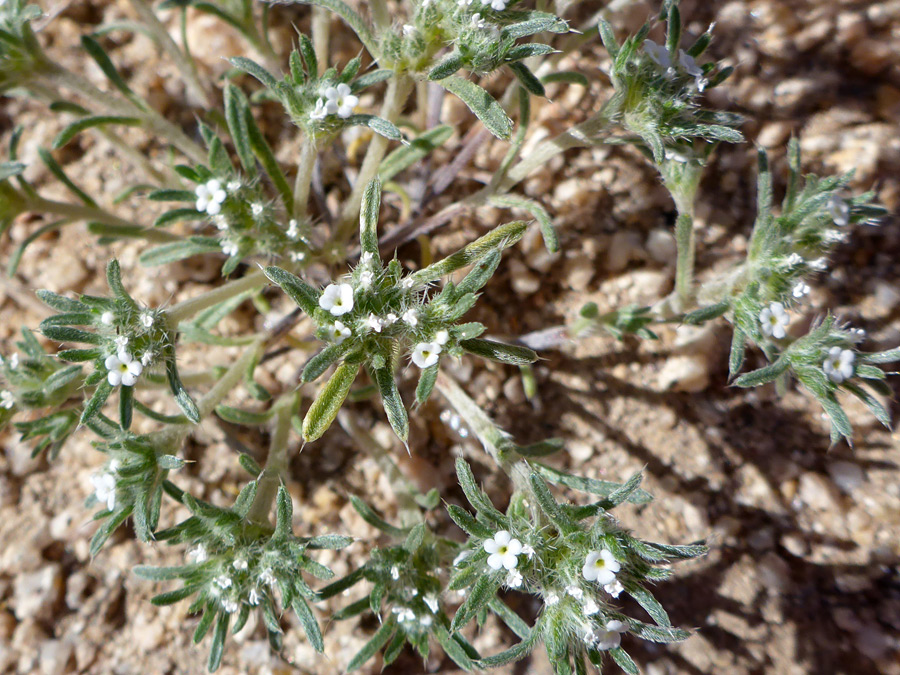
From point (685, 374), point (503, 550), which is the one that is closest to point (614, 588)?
point (503, 550)

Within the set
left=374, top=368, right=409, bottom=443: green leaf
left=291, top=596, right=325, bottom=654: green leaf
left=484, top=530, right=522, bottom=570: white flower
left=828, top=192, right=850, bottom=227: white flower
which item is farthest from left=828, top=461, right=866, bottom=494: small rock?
left=291, top=596, right=325, bottom=654: green leaf

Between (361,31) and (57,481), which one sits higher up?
(361,31)

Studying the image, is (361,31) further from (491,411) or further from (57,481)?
(57,481)

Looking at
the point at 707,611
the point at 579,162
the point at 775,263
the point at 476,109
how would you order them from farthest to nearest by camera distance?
the point at 579,162 < the point at 707,611 < the point at 775,263 < the point at 476,109

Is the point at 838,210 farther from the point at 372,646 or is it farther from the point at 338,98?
the point at 372,646

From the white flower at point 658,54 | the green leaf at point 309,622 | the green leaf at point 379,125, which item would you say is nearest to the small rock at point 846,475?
the white flower at point 658,54

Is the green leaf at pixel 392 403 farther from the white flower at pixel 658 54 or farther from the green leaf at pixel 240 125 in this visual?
the white flower at pixel 658 54

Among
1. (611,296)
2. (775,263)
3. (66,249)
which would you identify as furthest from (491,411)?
(66,249)

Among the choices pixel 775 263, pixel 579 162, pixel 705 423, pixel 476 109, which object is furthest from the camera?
pixel 579 162
